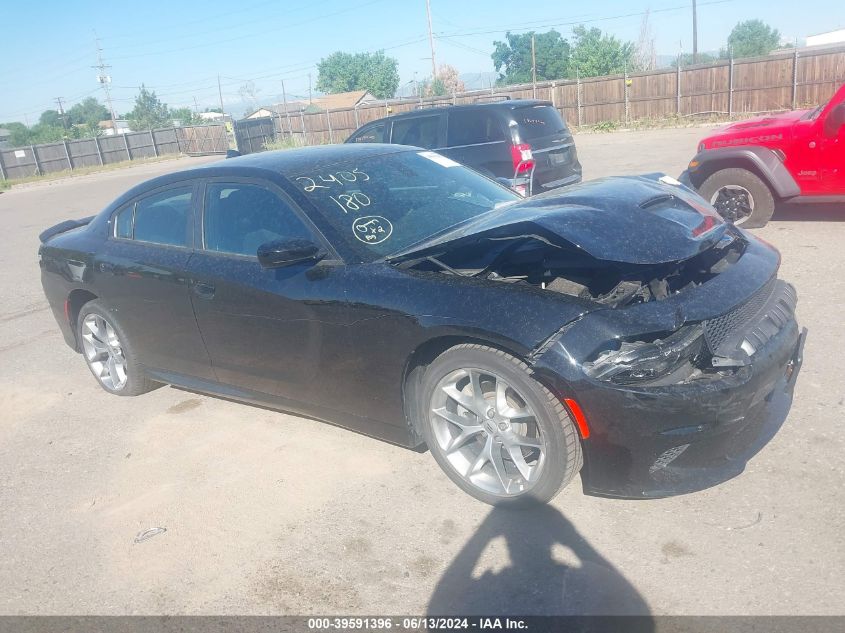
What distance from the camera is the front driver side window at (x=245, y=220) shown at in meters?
3.84

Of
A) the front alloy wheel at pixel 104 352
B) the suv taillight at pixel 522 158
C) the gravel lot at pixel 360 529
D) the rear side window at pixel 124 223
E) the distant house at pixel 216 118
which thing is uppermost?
the distant house at pixel 216 118

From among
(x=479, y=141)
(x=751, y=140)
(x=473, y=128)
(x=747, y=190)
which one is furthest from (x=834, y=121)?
(x=473, y=128)

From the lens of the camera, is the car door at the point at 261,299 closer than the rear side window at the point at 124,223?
Yes

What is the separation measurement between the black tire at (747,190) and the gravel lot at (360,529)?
3.35 m

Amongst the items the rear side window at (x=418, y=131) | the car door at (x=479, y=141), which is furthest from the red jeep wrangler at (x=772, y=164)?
the rear side window at (x=418, y=131)

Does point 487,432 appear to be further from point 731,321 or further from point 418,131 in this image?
point 418,131

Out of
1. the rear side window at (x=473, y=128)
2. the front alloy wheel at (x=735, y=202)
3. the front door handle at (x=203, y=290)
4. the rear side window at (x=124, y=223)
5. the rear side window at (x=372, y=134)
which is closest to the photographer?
the front door handle at (x=203, y=290)

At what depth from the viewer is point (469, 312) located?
3039mm

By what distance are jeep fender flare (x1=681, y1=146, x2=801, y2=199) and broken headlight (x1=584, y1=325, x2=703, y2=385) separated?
562 cm

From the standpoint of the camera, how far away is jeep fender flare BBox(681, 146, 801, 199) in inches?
294

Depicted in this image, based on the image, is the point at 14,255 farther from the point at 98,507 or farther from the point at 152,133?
the point at 152,133

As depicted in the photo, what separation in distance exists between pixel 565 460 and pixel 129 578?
2.02 m

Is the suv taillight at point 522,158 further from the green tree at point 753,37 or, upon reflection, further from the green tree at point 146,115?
the green tree at point 753,37

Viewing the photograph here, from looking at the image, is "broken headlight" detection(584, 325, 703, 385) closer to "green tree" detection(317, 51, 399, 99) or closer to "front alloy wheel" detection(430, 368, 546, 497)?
"front alloy wheel" detection(430, 368, 546, 497)
